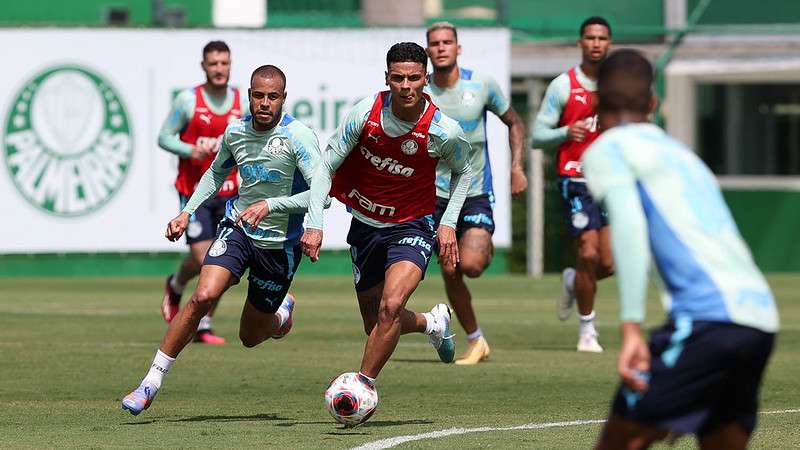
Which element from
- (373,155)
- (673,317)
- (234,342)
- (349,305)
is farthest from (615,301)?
(673,317)

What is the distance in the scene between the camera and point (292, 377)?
1155 cm

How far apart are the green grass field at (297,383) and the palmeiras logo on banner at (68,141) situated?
3990mm

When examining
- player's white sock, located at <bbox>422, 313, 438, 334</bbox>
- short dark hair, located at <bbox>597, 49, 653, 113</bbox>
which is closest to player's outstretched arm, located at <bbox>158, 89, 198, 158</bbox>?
player's white sock, located at <bbox>422, 313, 438, 334</bbox>

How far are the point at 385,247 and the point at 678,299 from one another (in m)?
4.39

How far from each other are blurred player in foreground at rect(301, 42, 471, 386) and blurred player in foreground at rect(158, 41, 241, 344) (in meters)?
4.36

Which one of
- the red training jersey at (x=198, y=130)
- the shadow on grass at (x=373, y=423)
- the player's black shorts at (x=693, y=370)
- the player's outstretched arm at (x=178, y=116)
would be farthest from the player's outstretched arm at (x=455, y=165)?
the red training jersey at (x=198, y=130)

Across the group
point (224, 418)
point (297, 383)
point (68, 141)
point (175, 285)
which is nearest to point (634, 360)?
point (224, 418)

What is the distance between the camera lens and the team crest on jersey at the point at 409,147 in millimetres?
9391

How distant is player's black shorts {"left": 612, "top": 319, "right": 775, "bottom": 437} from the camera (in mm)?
5273

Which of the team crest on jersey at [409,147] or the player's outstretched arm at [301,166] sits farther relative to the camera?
the player's outstretched arm at [301,166]

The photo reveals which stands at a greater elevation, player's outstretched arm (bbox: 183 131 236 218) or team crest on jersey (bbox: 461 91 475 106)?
team crest on jersey (bbox: 461 91 475 106)

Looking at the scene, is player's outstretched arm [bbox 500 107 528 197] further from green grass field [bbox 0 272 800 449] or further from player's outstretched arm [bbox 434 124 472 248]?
player's outstretched arm [bbox 434 124 472 248]

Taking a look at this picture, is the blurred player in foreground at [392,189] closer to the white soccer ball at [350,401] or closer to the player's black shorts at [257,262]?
the white soccer ball at [350,401]

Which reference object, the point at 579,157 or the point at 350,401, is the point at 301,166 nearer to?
the point at 350,401
